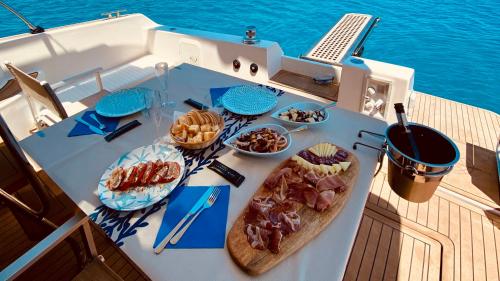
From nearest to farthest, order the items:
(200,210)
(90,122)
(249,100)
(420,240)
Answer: (200,210) → (90,122) → (249,100) → (420,240)

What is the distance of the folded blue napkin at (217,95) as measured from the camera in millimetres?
1314

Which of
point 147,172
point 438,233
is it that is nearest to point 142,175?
point 147,172

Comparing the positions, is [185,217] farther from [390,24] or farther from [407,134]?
[390,24]

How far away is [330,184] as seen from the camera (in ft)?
2.68

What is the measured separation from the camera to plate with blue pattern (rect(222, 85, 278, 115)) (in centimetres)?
123

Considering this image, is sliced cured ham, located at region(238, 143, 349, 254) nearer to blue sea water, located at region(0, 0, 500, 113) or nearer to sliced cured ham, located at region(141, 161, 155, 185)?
sliced cured ham, located at region(141, 161, 155, 185)

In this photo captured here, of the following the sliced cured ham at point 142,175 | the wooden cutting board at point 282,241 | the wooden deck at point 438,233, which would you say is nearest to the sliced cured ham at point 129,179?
the sliced cured ham at point 142,175

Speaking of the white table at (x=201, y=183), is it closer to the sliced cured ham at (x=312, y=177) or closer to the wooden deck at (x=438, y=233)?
the sliced cured ham at (x=312, y=177)

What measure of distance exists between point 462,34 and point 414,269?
25.2ft

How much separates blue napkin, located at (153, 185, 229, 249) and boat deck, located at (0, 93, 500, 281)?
72cm

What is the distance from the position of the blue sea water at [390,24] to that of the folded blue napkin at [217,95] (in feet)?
15.2

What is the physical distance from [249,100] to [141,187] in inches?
26.2

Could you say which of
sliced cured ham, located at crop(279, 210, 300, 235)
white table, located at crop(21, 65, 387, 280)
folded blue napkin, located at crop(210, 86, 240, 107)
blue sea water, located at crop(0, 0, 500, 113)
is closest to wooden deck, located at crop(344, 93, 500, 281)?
white table, located at crop(21, 65, 387, 280)

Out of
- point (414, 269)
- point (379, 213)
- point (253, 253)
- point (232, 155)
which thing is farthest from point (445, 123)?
point (253, 253)
